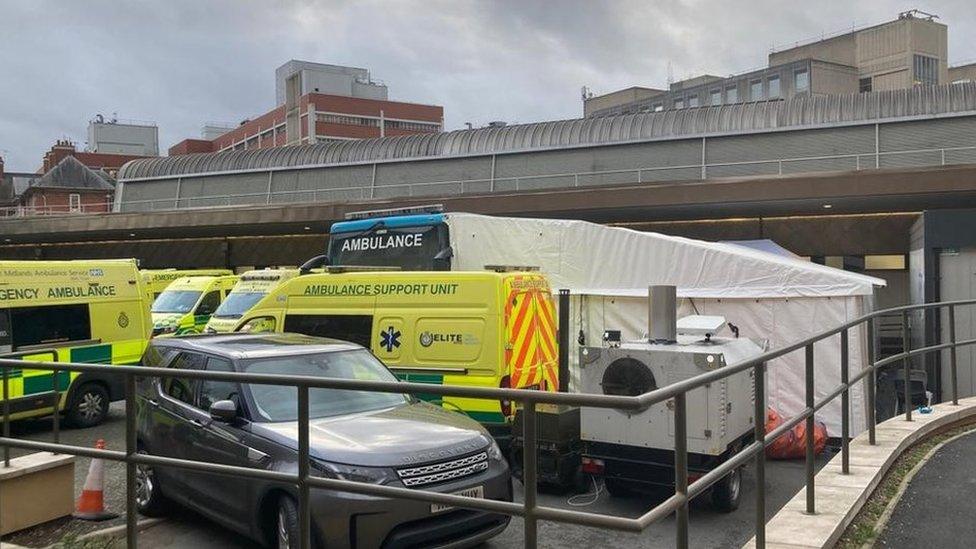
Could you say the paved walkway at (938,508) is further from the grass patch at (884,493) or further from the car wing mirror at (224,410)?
the car wing mirror at (224,410)

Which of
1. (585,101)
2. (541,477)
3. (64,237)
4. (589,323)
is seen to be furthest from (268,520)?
(585,101)

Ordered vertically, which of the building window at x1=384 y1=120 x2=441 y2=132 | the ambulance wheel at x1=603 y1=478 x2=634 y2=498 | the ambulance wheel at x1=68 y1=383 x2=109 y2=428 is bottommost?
the ambulance wheel at x1=603 y1=478 x2=634 y2=498

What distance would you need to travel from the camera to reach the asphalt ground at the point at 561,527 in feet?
11.1

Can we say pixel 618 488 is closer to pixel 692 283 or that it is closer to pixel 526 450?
pixel 526 450

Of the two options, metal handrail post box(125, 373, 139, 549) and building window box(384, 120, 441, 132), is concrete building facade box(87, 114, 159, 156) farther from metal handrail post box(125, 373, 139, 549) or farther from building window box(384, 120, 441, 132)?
metal handrail post box(125, 373, 139, 549)

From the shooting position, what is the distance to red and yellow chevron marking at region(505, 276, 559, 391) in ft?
27.7

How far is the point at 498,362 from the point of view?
8234 millimetres

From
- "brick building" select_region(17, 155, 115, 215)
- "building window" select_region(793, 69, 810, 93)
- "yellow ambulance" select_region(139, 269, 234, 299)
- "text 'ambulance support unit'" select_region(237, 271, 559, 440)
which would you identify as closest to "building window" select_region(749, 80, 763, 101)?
"building window" select_region(793, 69, 810, 93)

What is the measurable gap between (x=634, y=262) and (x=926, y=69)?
78268 mm

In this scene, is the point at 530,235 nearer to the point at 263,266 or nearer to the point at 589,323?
the point at 589,323

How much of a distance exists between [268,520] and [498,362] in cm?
360

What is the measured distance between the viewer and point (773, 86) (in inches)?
3130

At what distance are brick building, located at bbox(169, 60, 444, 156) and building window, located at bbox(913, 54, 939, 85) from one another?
48426 mm

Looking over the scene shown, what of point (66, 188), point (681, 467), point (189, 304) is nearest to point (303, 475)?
point (681, 467)
